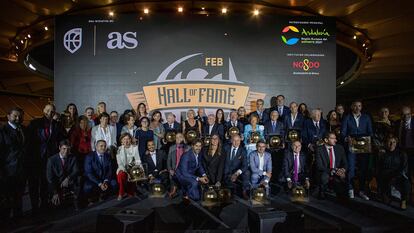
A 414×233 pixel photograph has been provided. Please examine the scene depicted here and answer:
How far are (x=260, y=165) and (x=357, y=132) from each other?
2.21 metres

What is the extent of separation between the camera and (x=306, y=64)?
366 inches

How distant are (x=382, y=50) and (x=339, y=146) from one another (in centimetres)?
675

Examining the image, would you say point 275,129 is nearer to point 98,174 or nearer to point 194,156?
point 194,156

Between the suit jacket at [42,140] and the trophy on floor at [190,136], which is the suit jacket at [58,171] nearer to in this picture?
the suit jacket at [42,140]

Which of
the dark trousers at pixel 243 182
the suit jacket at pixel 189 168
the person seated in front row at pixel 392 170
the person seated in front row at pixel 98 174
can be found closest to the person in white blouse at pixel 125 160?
the person seated in front row at pixel 98 174

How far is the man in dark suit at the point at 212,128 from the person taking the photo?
7562mm

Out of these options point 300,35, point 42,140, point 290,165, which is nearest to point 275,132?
point 290,165

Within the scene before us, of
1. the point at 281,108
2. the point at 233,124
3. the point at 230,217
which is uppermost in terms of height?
the point at 281,108

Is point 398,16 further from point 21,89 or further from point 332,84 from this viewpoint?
point 21,89

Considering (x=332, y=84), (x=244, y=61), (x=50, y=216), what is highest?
(x=244, y=61)

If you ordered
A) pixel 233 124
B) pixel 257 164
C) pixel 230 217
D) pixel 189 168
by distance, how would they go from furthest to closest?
pixel 233 124 → pixel 257 164 → pixel 189 168 → pixel 230 217

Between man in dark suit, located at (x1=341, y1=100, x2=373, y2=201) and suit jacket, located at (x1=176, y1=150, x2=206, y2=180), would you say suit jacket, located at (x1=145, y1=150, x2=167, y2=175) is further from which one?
man in dark suit, located at (x1=341, y1=100, x2=373, y2=201)

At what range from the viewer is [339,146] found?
6.65 metres

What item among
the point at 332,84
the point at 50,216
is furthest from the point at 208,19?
the point at 50,216
